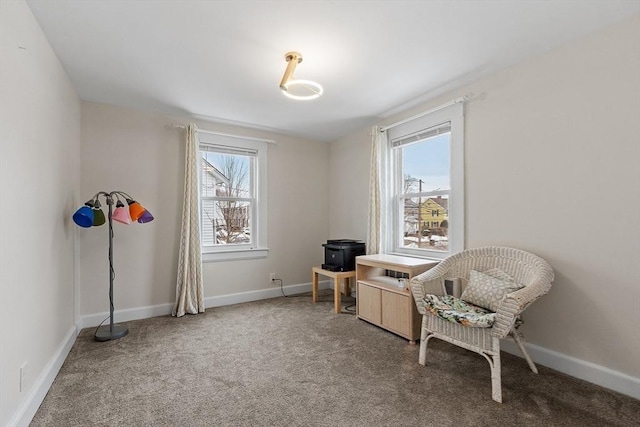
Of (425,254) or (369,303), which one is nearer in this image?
(369,303)

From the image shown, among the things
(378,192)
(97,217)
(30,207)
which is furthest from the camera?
(378,192)

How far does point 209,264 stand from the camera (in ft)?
13.0

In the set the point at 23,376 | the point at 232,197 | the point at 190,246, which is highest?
the point at 232,197

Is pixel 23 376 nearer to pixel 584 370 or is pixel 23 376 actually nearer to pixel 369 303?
pixel 369 303

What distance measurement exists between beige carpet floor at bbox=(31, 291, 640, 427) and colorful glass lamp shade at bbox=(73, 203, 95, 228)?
3.57 ft

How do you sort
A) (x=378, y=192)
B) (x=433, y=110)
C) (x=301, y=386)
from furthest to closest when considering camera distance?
(x=378, y=192)
(x=433, y=110)
(x=301, y=386)

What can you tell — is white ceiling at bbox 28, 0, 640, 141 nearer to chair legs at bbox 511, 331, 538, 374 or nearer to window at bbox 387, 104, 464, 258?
window at bbox 387, 104, 464, 258

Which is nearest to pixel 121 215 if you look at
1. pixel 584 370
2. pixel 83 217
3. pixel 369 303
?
pixel 83 217

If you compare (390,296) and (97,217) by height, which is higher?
(97,217)

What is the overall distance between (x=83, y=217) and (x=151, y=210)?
3.22 feet

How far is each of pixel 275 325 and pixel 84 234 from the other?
86.1 inches

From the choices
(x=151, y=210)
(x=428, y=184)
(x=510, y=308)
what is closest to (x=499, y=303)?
(x=510, y=308)

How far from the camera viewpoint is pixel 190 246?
12.0 feet

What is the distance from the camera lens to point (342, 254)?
3.85 m
